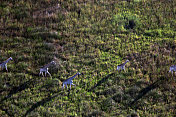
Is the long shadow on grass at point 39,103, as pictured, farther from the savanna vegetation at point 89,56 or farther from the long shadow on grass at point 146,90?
the long shadow on grass at point 146,90

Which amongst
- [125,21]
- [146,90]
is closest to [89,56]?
[146,90]

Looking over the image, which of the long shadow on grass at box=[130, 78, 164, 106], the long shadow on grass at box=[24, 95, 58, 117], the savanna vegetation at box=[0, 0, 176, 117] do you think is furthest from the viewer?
the long shadow on grass at box=[130, 78, 164, 106]

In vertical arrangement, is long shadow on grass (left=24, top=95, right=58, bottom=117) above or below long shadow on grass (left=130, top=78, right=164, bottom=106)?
below

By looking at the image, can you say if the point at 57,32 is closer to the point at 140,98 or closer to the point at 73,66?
the point at 73,66

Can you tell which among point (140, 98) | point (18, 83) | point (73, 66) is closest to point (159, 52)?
point (140, 98)

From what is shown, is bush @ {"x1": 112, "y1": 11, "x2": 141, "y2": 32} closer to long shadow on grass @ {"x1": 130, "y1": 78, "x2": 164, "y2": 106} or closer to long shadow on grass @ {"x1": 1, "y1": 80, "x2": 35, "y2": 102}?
long shadow on grass @ {"x1": 130, "y1": 78, "x2": 164, "y2": 106}

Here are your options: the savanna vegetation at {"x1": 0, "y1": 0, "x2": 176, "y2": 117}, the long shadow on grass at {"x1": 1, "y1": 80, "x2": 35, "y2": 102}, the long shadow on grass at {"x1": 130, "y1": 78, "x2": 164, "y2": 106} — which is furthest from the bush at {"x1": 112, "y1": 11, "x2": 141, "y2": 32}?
the long shadow on grass at {"x1": 1, "y1": 80, "x2": 35, "y2": 102}

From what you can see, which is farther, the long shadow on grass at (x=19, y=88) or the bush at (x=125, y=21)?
the bush at (x=125, y=21)

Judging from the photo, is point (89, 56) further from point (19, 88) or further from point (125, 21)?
point (125, 21)

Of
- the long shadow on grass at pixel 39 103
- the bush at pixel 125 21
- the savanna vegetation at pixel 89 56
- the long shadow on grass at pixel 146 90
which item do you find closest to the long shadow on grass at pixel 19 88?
the savanna vegetation at pixel 89 56
